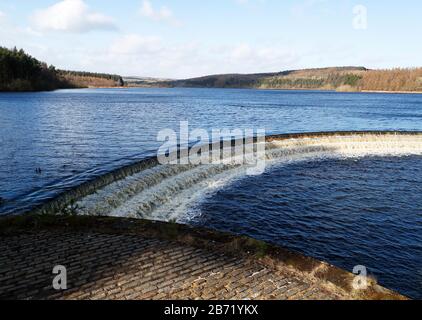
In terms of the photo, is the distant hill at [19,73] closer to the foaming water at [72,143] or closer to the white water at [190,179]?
the foaming water at [72,143]

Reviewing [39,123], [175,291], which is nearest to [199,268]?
[175,291]

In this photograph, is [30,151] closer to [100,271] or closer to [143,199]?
[143,199]

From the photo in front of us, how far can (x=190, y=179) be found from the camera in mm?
23281

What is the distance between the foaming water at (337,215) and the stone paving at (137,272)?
658cm

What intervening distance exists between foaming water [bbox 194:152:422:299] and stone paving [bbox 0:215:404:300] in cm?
658

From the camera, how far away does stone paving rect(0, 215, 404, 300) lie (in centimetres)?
779

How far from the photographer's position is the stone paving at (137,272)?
779 centimetres

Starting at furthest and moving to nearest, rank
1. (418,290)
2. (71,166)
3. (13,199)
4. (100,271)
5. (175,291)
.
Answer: (71,166), (13,199), (418,290), (100,271), (175,291)

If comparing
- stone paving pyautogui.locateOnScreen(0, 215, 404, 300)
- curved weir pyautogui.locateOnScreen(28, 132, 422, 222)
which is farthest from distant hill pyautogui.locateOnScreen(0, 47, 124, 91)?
stone paving pyautogui.locateOnScreen(0, 215, 404, 300)

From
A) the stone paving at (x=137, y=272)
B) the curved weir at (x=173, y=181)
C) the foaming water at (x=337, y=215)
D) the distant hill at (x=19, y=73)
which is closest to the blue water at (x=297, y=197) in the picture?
the foaming water at (x=337, y=215)

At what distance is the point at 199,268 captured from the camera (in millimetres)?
8875

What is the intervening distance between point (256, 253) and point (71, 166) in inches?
717

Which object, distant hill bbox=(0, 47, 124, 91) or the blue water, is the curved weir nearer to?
the blue water

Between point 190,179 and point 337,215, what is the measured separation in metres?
9.31
